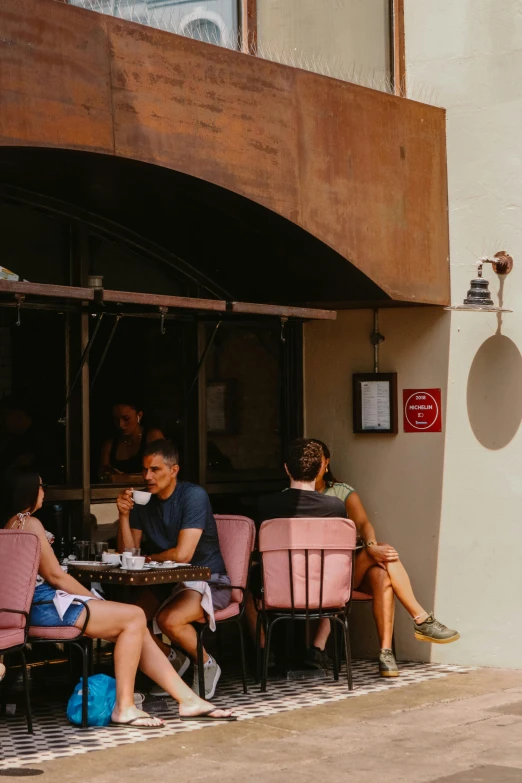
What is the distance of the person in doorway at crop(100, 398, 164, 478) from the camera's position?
25.6ft

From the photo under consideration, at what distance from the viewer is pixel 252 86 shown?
6.97 m

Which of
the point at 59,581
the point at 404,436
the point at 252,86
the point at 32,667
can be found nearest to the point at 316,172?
the point at 252,86

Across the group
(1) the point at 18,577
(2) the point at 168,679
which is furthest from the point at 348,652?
(1) the point at 18,577

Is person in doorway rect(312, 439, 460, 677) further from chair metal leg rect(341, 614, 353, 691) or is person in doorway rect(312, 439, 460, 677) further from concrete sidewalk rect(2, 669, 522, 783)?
concrete sidewalk rect(2, 669, 522, 783)

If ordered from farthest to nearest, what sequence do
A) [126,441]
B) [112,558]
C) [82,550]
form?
[126,441] → [82,550] → [112,558]

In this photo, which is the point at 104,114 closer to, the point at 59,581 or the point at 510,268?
the point at 59,581

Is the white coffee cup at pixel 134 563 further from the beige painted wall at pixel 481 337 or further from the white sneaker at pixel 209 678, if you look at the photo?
the beige painted wall at pixel 481 337

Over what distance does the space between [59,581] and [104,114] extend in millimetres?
2299

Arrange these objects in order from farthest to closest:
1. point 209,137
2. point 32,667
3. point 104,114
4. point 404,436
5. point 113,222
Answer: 1. point 404,436
2. point 113,222
3. point 32,667
4. point 209,137
5. point 104,114

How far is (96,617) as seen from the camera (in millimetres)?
6398

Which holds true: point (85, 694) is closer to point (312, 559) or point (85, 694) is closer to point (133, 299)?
point (312, 559)

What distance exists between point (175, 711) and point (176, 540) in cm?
93

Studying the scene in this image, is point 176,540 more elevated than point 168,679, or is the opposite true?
point 176,540

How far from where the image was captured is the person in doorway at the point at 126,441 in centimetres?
781
